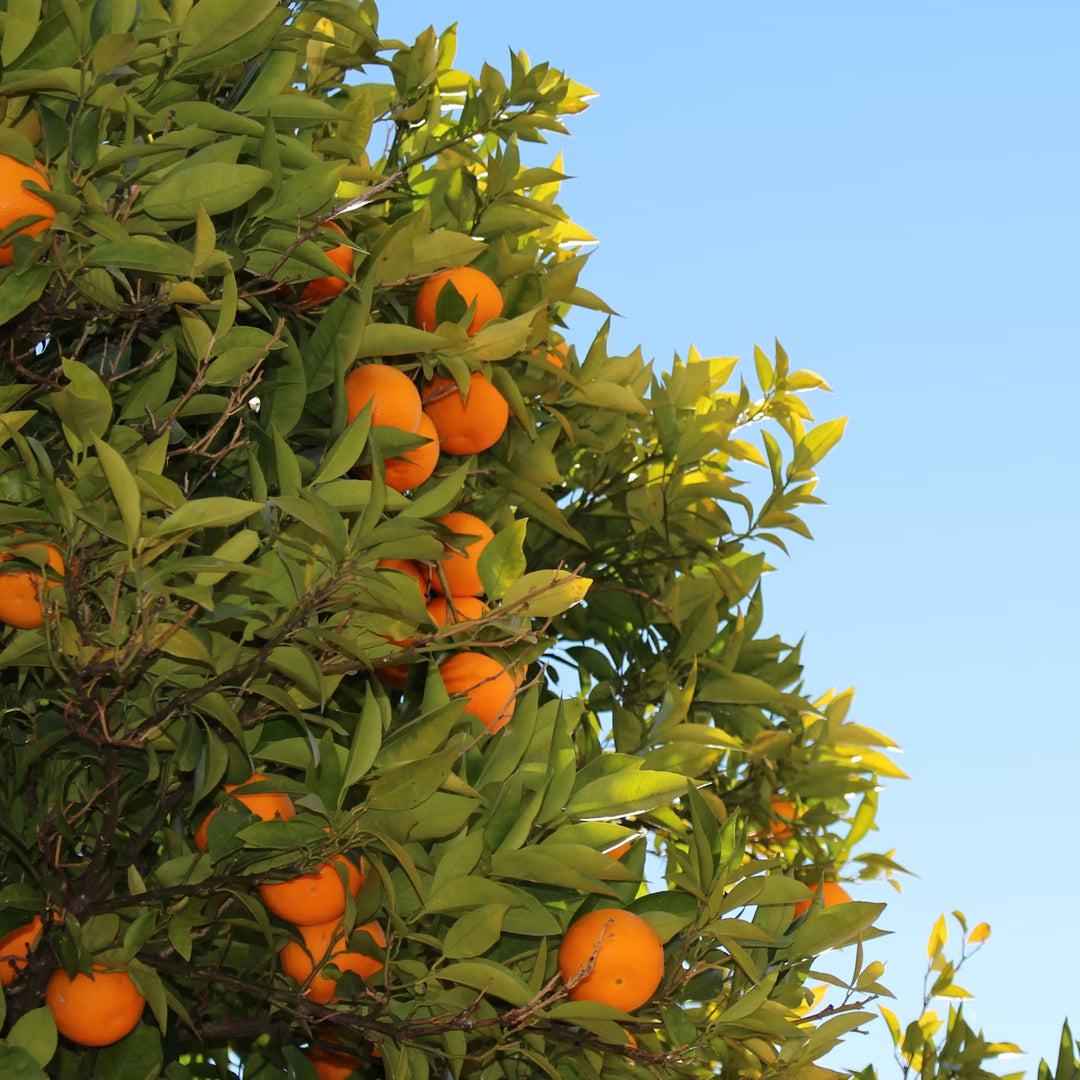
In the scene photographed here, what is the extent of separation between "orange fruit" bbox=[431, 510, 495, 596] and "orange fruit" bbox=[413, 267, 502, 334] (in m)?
0.30

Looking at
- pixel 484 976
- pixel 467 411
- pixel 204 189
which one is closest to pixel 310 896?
pixel 484 976

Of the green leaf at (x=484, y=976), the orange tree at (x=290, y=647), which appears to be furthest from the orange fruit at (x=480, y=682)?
the green leaf at (x=484, y=976)

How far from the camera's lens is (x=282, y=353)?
1810 mm

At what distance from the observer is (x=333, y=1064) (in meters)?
2.00

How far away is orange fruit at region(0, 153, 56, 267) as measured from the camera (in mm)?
1474

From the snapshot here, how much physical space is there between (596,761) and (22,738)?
867 mm

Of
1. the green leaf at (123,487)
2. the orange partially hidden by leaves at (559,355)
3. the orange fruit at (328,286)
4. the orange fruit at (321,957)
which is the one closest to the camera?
the green leaf at (123,487)

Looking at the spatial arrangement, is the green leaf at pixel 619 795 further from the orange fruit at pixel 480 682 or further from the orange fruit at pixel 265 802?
the orange fruit at pixel 265 802

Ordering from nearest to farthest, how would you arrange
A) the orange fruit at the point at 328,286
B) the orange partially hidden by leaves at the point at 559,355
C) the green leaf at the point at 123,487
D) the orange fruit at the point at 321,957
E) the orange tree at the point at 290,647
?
the green leaf at the point at 123,487 < the orange tree at the point at 290,647 < the orange fruit at the point at 321,957 < the orange fruit at the point at 328,286 < the orange partially hidden by leaves at the point at 559,355

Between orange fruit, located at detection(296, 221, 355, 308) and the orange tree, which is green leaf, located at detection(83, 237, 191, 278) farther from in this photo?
orange fruit, located at detection(296, 221, 355, 308)

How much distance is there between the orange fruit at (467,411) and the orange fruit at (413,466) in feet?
0.42

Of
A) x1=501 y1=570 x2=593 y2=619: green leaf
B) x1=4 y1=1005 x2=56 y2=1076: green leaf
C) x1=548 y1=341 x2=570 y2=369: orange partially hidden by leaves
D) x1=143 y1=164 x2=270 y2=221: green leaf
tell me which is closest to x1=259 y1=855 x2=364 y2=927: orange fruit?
x1=4 y1=1005 x2=56 y2=1076: green leaf

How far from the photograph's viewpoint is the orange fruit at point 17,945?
1.73 meters

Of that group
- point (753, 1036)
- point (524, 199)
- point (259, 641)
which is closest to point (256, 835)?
point (259, 641)
